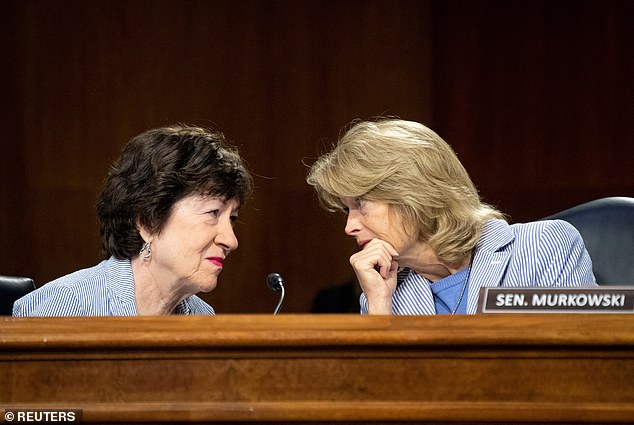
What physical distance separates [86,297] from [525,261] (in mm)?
916

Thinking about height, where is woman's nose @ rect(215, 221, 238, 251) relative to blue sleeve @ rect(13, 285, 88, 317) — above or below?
above

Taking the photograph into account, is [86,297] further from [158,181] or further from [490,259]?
[490,259]

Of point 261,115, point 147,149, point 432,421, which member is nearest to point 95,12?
point 261,115

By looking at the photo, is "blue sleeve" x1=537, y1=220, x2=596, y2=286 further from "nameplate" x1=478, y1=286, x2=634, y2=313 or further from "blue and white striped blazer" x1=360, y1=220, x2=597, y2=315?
"nameplate" x1=478, y1=286, x2=634, y2=313

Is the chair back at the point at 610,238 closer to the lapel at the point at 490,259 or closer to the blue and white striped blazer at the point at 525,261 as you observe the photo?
the blue and white striped blazer at the point at 525,261

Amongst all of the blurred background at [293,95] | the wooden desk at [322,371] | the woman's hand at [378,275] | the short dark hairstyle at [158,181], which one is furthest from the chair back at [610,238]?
the blurred background at [293,95]

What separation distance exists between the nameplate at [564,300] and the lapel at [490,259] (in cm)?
72

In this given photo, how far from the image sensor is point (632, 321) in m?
1.26

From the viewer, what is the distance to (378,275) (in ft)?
7.18

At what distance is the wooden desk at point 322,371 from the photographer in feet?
4.00

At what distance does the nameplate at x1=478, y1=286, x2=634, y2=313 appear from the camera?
52.6 inches

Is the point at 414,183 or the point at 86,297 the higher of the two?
the point at 414,183
